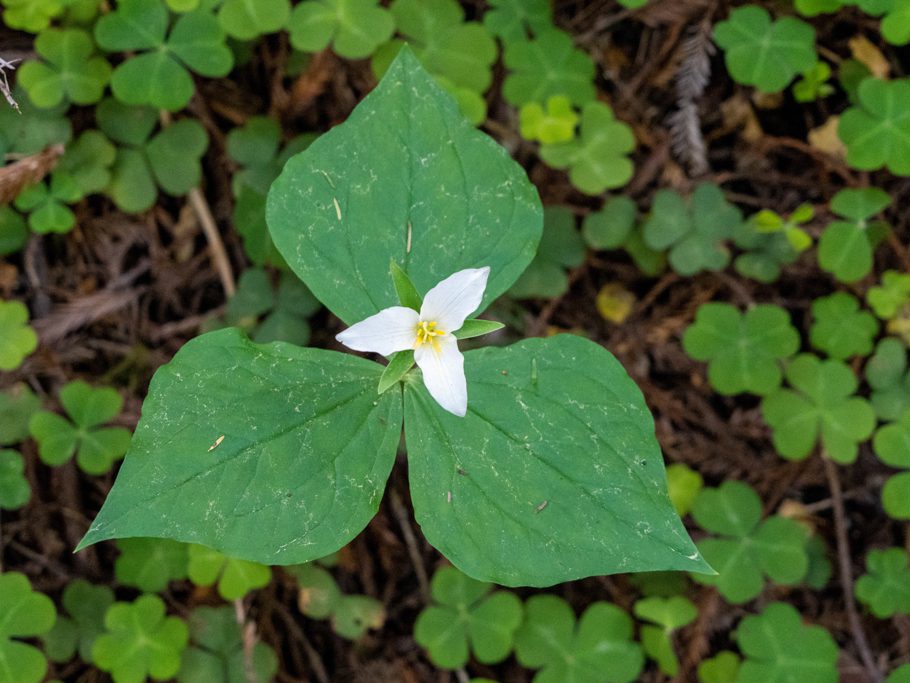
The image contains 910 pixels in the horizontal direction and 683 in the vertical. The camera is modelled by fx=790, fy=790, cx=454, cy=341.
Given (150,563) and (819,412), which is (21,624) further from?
(819,412)

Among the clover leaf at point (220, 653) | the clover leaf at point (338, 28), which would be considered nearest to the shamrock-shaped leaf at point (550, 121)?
the clover leaf at point (338, 28)

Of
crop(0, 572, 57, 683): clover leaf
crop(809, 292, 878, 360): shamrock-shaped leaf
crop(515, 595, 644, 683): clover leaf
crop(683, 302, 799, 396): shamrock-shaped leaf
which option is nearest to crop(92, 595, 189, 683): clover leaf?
crop(0, 572, 57, 683): clover leaf

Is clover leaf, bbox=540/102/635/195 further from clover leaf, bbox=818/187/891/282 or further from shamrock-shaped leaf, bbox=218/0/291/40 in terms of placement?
shamrock-shaped leaf, bbox=218/0/291/40

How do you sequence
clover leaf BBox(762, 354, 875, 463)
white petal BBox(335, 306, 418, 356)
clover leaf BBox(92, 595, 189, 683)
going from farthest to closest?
clover leaf BBox(762, 354, 875, 463), clover leaf BBox(92, 595, 189, 683), white petal BBox(335, 306, 418, 356)

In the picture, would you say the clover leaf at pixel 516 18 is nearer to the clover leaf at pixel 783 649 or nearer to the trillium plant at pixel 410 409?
the trillium plant at pixel 410 409

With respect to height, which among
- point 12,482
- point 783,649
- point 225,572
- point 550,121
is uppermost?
point 550,121

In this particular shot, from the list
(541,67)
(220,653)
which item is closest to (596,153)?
(541,67)
